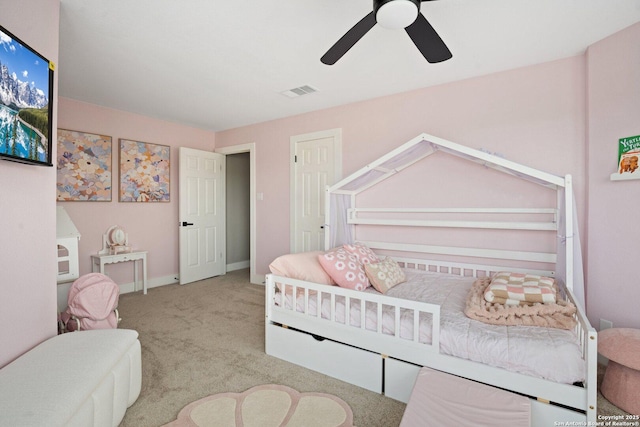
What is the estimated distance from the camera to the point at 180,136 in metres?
4.74

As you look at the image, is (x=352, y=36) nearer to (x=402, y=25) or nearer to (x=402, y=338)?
(x=402, y=25)

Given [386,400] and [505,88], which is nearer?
[386,400]

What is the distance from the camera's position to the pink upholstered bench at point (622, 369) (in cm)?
174

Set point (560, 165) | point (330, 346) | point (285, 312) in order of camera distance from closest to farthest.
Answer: point (330, 346) → point (285, 312) → point (560, 165)

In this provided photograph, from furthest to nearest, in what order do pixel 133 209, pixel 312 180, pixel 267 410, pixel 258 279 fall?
pixel 258 279 < pixel 133 209 < pixel 312 180 < pixel 267 410

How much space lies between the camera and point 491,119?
286 centimetres

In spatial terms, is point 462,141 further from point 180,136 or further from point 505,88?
point 180,136

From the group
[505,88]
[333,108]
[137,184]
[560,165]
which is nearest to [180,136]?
[137,184]

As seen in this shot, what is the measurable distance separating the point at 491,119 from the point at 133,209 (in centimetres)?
438

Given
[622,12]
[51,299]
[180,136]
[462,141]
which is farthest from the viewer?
[180,136]

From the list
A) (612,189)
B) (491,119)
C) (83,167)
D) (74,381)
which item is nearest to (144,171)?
(83,167)

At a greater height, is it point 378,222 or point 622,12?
point 622,12

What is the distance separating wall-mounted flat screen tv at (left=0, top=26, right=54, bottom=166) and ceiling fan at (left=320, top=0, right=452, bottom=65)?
150 cm

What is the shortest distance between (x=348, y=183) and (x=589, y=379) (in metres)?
2.31
